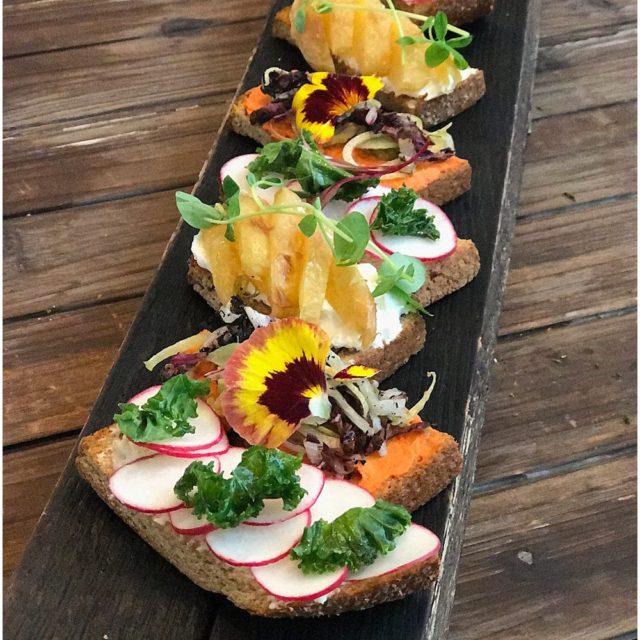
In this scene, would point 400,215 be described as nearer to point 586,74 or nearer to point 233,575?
point 233,575

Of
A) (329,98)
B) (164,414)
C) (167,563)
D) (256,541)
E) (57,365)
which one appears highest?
(329,98)

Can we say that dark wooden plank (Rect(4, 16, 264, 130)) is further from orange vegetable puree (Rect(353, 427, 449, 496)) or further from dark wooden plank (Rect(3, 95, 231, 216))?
orange vegetable puree (Rect(353, 427, 449, 496))

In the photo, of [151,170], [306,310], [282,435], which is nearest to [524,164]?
[151,170]

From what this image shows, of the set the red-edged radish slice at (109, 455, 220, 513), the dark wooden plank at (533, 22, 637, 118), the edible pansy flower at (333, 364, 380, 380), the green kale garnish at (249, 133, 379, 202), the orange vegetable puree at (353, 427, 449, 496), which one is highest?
the green kale garnish at (249, 133, 379, 202)

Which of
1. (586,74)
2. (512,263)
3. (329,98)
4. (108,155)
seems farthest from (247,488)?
(586,74)

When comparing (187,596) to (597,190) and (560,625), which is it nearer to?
(560,625)

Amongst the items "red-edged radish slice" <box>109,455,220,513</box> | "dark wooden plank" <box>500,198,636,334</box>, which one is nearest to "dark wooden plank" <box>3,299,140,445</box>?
"red-edged radish slice" <box>109,455,220,513</box>
